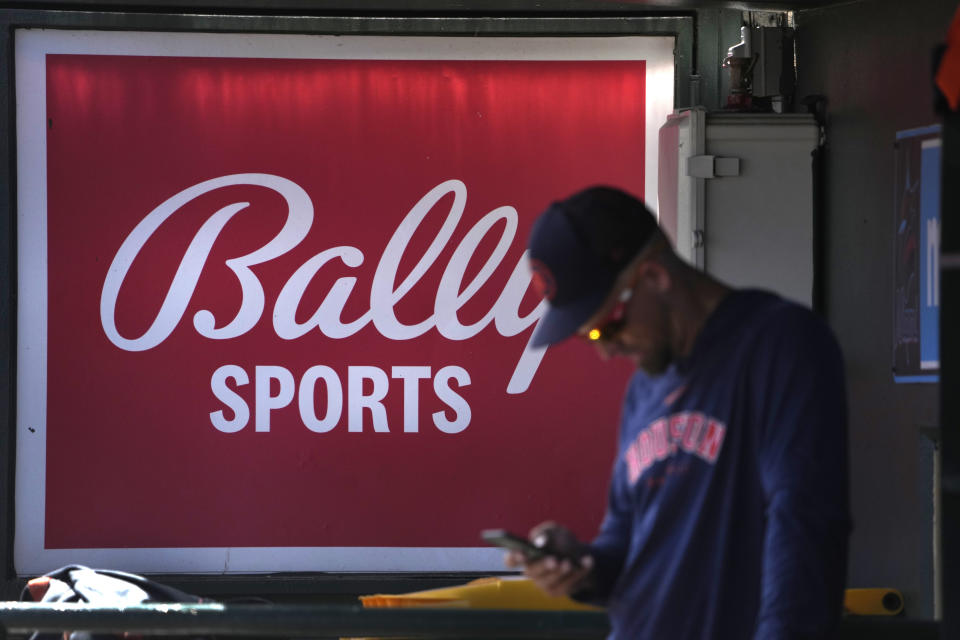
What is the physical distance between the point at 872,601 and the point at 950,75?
9.13 ft

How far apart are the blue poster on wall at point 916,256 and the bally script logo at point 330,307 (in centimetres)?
177

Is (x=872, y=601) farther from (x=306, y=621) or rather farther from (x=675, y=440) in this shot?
(x=675, y=440)

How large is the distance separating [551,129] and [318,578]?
8.31 ft

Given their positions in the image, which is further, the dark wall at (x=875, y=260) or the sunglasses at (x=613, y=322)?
the dark wall at (x=875, y=260)

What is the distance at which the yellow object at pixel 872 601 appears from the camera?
4.58 meters

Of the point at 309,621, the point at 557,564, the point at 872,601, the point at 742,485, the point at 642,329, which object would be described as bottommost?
the point at 872,601

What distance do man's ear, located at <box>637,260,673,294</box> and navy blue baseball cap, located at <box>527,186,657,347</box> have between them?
0.12ft

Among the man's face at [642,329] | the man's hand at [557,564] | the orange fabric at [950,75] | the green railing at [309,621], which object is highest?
the orange fabric at [950,75]

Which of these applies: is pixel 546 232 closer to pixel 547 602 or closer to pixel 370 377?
pixel 547 602

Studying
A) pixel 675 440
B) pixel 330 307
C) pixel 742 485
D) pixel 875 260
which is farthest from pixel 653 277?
pixel 330 307

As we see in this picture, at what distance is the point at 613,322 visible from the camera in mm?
2281

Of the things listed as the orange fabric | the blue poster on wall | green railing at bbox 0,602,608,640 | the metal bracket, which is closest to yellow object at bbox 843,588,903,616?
the blue poster on wall

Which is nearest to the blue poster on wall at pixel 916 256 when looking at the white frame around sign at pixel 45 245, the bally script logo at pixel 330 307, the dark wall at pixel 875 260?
the dark wall at pixel 875 260

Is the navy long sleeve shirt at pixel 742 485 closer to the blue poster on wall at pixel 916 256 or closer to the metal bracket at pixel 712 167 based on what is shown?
the blue poster on wall at pixel 916 256
